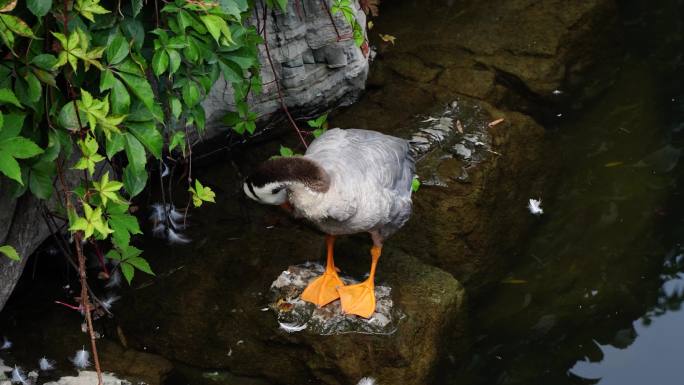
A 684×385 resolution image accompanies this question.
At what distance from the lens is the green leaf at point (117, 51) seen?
323 cm

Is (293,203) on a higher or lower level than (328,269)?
higher

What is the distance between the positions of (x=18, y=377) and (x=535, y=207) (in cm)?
376

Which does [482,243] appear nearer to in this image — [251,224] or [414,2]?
[251,224]

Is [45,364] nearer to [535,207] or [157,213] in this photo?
[157,213]

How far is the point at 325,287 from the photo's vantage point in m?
4.53

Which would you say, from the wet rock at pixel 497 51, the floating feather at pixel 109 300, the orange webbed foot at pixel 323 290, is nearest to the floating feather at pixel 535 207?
the wet rock at pixel 497 51

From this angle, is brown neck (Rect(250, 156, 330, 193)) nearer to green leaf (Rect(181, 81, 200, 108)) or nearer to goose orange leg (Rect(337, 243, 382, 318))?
green leaf (Rect(181, 81, 200, 108))

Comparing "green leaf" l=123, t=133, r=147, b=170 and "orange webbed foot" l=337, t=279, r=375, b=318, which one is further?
"orange webbed foot" l=337, t=279, r=375, b=318

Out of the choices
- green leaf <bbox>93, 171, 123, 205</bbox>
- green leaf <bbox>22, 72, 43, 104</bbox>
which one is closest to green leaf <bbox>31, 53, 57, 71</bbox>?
green leaf <bbox>22, 72, 43, 104</bbox>

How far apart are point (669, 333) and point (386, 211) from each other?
2.27 m

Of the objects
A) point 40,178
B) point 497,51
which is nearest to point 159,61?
point 40,178

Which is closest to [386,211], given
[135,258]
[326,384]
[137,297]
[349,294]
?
[349,294]

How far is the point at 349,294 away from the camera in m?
4.44

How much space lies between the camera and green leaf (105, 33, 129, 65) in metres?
3.23
